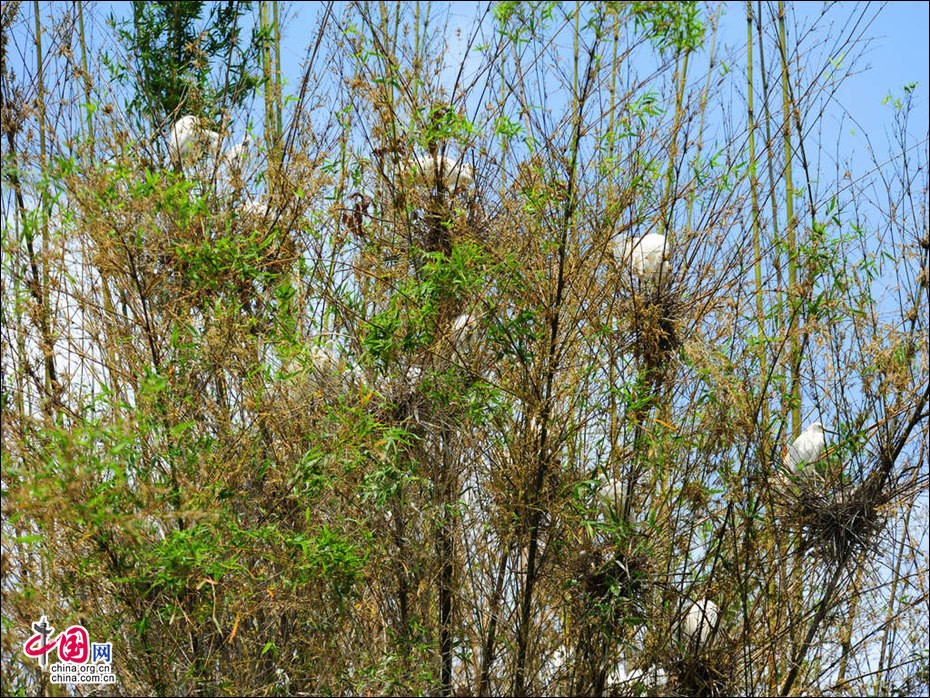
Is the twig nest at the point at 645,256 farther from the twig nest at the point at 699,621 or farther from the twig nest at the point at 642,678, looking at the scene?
the twig nest at the point at 642,678

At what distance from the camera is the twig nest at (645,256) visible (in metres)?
4.20

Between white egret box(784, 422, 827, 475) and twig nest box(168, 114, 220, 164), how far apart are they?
2.24 m

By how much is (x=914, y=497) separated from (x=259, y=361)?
2202mm

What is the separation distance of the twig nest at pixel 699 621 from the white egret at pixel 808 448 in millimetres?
561

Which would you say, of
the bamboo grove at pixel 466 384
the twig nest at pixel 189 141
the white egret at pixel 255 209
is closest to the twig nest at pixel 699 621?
the bamboo grove at pixel 466 384

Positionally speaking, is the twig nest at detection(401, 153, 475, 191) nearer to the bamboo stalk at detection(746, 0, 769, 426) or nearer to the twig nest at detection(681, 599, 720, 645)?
the bamboo stalk at detection(746, 0, 769, 426)

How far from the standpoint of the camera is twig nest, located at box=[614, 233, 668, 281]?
4.20 m

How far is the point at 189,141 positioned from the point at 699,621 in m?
2.42

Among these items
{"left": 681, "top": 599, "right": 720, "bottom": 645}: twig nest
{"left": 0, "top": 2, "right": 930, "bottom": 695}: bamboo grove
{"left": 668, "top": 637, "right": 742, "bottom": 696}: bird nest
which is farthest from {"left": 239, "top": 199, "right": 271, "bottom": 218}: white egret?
{"left": 668, "top": 637, "right": 742, "bottom": 696}: bird nest

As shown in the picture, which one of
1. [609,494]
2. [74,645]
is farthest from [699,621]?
[74,645]

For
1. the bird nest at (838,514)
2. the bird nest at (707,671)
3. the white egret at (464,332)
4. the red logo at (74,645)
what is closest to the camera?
the red logo at (74,645)

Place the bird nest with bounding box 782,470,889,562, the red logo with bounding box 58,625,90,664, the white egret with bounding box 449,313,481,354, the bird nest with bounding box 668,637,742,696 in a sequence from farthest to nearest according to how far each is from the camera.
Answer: the bird nest with bounding box 668,637,742,696 → the white egret with bounding box 449,313,481,354 → the bird nest with bounding box 782,470,889,562 → the red logo with bounding box 58,625,90,664

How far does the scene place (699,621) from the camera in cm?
428

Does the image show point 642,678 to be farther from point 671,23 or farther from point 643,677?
point 671,23
